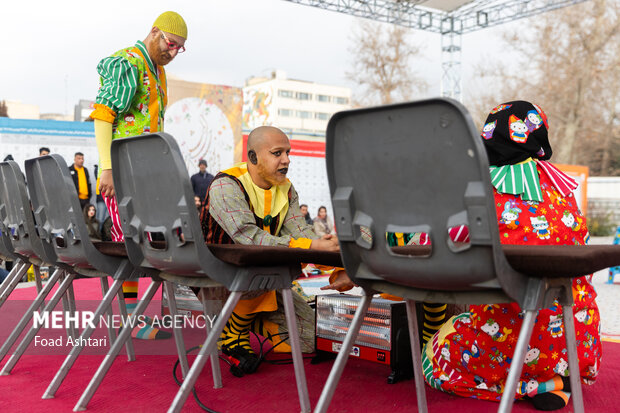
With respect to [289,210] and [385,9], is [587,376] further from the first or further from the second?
[385,9]

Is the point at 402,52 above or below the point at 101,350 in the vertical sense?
above

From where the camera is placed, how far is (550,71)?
24.5 m

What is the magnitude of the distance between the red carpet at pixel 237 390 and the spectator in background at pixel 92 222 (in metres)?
4.66

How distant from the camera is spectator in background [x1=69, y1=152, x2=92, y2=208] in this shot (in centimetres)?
800

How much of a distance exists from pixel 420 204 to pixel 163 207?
874 mm

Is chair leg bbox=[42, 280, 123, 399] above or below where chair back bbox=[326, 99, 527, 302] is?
below

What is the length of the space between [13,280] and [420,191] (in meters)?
2.50

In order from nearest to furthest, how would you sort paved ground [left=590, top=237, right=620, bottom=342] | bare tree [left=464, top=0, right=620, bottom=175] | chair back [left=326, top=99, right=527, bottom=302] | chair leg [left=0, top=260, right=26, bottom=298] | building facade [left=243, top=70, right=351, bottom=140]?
chair back [left=326, top=99, right=527, bottom=302] < chair leg [left=0, top=260, right=26, bottom=298] < paved ground [left=590, top=237, right=620, bottom=342] < bare tree [left=464, top=0, right=620, bottom=175] < building facade [left=243, top=70, right=351, bottom=140]

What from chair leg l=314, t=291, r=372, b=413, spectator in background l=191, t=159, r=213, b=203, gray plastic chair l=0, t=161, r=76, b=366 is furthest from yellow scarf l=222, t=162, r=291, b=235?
spectator in background l=191, t=159, r=213, b=203

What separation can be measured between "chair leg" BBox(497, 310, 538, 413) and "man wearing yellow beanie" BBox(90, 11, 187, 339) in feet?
6.57

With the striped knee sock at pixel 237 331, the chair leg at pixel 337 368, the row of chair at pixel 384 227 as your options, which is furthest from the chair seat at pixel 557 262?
the striped knee sock at pixel 237 331

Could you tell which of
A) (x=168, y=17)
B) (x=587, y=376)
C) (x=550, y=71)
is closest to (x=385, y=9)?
(x=550, y=71)

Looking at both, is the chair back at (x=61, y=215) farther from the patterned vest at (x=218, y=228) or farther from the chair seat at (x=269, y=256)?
the chair seat at (x=269, y=256)

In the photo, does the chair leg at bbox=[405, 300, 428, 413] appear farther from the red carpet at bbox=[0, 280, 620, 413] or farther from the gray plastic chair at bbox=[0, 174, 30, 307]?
the gray plastic chair at bbox=[0, 174, 30, 307]
